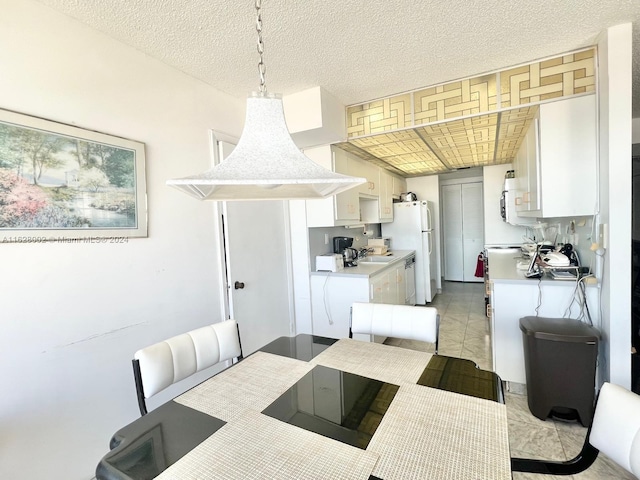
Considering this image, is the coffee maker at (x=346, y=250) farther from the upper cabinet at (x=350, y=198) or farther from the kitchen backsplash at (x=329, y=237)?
A: the upper cabinet at (x=350, y=198)

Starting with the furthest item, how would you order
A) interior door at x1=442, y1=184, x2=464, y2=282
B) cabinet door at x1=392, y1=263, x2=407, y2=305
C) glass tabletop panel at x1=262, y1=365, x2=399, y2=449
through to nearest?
interior door at x1=442, y1=184, x2=464, y2=282 → cabinet door at x1=392, y1=263, x2=407, y2=305 → glass tabletop panel at x1=262, y1=365, x2=399, y2=449

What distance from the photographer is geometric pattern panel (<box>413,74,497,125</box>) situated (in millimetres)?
2377

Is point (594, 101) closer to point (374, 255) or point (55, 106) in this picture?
point (374, 255)

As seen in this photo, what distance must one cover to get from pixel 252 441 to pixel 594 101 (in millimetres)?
2783

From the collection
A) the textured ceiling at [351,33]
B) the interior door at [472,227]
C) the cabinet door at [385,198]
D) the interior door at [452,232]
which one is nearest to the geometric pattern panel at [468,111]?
the textured ceiling at [351,33]

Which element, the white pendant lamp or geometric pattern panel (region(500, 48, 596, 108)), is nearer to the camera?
the white pendant lamp

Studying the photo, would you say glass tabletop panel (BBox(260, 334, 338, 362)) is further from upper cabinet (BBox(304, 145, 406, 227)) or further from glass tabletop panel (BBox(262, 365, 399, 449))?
upper cabinet (BBox(304, 145, 406, 227))

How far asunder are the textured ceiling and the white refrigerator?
2656 millimetres

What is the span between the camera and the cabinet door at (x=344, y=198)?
3.13 metres

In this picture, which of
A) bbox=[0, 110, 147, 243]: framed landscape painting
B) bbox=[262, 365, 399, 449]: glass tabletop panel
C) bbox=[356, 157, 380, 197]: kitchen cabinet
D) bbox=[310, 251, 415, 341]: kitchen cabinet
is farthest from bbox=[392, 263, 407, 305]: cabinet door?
bbox=[0, 110, 147, 243]: framed landscape painting

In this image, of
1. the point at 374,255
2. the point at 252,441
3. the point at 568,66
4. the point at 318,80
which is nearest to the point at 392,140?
the point at 318,80

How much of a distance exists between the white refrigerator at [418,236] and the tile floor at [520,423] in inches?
17.1

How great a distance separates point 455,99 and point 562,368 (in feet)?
6.71

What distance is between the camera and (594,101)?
2.07 metres
